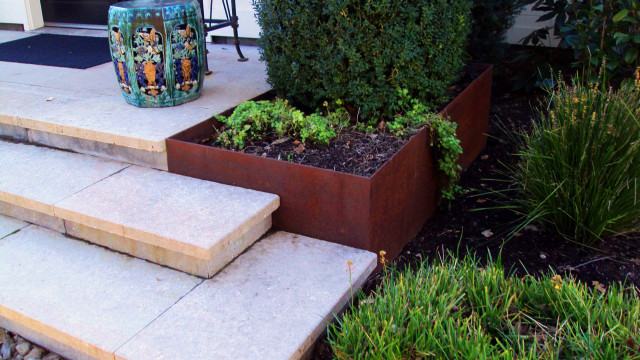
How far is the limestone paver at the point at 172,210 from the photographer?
2.33m

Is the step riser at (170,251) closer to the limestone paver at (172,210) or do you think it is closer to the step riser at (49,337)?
the limestone paver at (172,210)

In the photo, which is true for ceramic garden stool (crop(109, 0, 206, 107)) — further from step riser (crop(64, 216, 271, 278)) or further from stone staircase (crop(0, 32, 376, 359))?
step riser (crop(64, 216, 271, 278))

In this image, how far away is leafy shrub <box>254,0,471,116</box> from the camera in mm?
2779

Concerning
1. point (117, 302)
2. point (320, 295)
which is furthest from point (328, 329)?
point (117, 302)

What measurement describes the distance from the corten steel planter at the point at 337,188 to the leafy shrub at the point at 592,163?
558mm

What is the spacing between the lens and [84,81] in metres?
3.96

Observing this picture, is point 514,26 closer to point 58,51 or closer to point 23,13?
point 58,51

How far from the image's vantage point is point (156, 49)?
10.3 ft

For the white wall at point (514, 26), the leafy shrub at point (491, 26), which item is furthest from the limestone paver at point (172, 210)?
the white wall at point (514, 26)

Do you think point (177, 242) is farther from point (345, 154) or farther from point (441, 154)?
point (441, 154)

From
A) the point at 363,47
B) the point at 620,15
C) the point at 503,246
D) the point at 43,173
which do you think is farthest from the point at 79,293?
the point at 620,15

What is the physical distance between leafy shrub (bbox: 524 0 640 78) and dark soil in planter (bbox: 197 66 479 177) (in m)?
1.38

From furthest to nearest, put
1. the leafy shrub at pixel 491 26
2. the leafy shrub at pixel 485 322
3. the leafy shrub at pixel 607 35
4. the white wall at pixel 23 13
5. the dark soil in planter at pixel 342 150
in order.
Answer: the white wall at pixel 23 13 → the leafy shrub at pixel 491 26 → the leafy shrub at pixel 607 35 → the dark soil in planter at pixel 342 150 → the leafy shrub at pixel 485 322

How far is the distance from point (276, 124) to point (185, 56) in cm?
75
